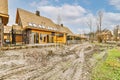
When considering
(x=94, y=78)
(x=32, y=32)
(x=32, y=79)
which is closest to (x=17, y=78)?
(x=32, y=79)

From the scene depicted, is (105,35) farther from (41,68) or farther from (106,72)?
(41,68)

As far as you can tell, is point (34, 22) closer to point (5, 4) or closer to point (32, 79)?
point (5, 4)

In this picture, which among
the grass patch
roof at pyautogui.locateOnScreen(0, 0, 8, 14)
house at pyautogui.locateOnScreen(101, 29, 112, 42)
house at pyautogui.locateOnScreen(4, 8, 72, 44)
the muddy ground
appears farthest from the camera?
house at pyautogui.locateOnScreen(101, 29, 112, 42)

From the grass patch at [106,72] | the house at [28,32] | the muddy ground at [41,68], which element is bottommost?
the grass patch at [106,72]

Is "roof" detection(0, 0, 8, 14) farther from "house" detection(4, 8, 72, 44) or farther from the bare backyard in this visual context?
"house" detection(4, 8, 72, 44)

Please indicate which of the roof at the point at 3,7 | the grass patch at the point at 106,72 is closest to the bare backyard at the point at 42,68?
the grass patch at the point at 106,72

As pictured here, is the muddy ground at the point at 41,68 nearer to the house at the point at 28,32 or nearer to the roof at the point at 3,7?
the roof at the point at 3,7

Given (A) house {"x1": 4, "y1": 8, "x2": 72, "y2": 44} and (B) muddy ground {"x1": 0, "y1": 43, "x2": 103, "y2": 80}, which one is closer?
(B) muddy ground {"x1": 0, "y1": 43, "x2": 103, "y2": 80}

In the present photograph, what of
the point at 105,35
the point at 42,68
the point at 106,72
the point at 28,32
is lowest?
the point at 106,72

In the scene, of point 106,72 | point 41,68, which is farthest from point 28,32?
point 106,72

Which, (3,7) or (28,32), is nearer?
(3,7)

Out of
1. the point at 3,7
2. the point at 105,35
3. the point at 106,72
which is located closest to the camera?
the point at 106,72

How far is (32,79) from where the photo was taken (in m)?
7.21

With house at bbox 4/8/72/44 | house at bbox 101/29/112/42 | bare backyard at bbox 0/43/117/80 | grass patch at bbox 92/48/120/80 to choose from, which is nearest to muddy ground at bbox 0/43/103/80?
bare backyard at bbox 0/43/117/80
